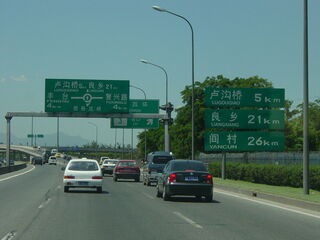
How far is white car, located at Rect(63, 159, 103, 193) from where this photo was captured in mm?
26172

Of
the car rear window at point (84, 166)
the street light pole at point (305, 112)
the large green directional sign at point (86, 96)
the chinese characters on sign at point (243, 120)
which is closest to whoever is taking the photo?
the street light pole at point (305, 112)

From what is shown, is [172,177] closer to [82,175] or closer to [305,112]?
[82,175]

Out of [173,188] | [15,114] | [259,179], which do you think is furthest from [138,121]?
[173,188]

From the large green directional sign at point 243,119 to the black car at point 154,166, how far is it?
498cm

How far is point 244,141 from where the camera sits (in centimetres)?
4103

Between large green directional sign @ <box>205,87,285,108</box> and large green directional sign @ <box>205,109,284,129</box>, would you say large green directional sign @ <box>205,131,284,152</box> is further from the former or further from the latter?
large green directional sign @ <box>205,87,285,108</box>

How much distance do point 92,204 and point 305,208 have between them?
23.0ft

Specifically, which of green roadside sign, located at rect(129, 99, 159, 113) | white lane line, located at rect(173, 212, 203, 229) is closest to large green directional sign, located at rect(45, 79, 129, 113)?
green roadside sign, located at rect(129, 99, 159, 113)

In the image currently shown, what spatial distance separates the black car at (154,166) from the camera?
3572cm

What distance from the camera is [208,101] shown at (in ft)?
134

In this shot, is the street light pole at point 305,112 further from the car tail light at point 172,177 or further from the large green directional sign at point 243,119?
the large green directional sign at point 243,119

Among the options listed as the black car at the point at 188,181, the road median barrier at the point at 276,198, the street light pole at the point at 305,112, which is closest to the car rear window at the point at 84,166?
the black car at the point at 188,181

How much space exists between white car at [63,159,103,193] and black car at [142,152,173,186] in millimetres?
9064

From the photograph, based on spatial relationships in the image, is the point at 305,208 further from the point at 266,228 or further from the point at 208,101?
the point at 208,101
